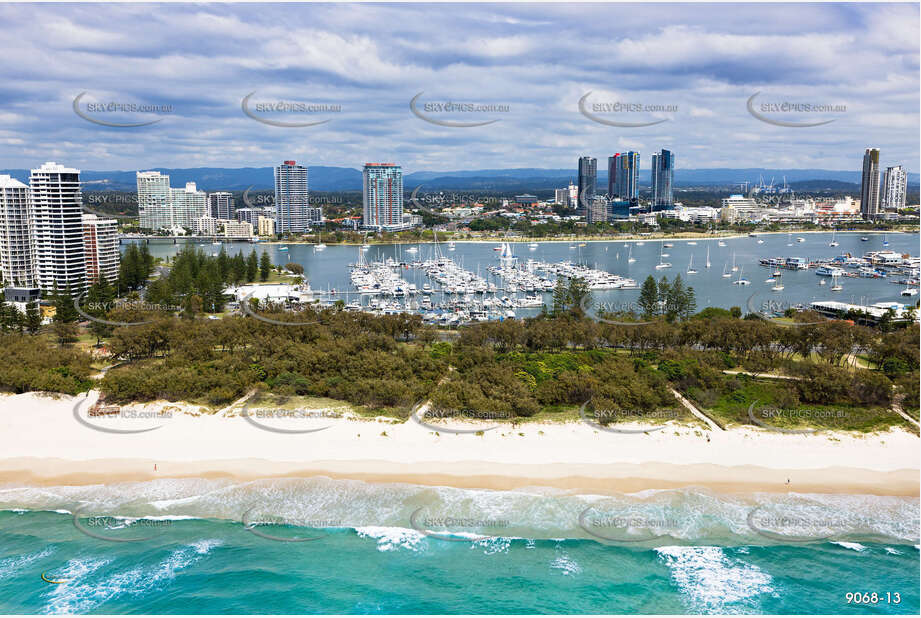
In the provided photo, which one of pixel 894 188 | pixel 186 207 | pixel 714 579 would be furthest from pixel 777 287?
pixel 894 188

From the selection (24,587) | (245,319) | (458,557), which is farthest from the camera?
(245,319)

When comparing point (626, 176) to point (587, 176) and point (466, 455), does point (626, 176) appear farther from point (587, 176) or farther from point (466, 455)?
point (466, 455)

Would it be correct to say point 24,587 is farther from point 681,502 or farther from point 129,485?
point 681,502

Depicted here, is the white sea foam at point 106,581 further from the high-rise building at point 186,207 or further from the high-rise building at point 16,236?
the high-rise building at point 186,207

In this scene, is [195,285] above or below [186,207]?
below

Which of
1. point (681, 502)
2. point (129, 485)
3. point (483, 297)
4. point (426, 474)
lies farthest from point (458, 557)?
point (483, 297)

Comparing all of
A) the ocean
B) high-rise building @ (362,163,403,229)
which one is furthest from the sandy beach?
high-rise building @ (362,163,403,229)
